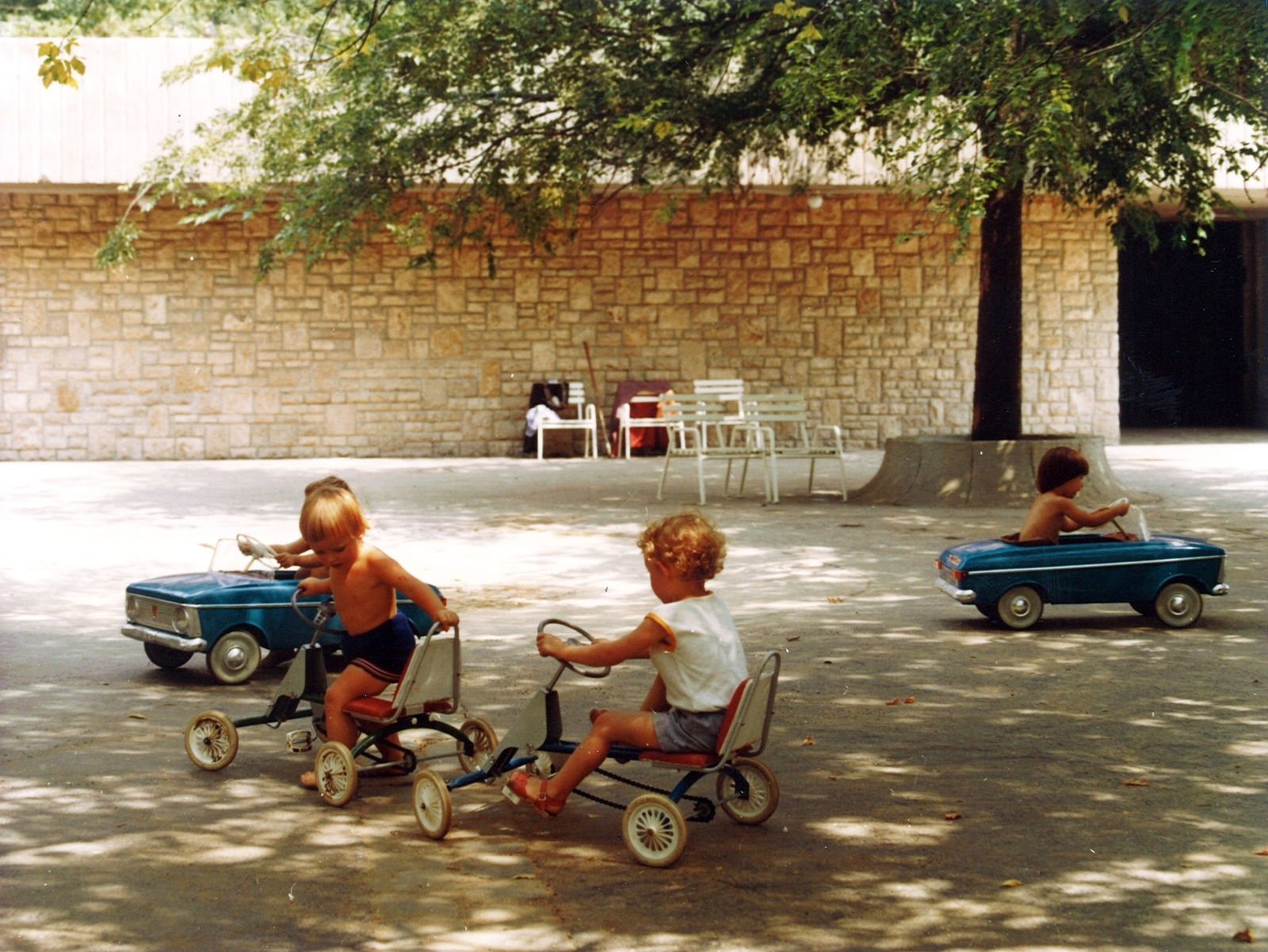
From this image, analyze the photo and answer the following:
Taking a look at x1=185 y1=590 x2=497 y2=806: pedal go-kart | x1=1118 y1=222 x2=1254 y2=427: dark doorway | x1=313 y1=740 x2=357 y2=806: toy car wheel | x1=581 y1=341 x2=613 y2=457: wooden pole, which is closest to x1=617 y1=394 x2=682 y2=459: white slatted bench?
x1=581 y1=341 x2=613 y2=457: wooden pole

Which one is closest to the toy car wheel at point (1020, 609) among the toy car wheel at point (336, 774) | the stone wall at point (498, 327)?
the toy car wheel at point (336, 774)

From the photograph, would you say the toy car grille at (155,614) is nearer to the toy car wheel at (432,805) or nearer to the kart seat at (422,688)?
the kart seat at (422,688)

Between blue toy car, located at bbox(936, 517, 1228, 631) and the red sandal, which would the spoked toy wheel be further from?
blue toy car, located at bbox(936, 517, 1228, 631)

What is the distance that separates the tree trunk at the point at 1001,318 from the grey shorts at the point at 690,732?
910 cm

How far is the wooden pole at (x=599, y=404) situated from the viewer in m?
18.9

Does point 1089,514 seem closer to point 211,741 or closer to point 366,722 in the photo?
point 366,722

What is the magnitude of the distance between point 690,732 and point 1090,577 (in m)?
3.63

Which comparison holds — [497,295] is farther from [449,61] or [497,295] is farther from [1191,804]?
[1191,804]

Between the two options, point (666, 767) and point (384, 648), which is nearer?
point (666, 767)

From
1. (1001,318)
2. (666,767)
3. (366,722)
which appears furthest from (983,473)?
(666,767)

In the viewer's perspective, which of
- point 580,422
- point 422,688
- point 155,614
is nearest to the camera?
point 422,688

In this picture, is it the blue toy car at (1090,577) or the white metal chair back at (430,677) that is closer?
the white metal chair back at (430,677)

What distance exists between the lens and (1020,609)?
7.08m

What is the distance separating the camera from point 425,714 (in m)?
4.53
